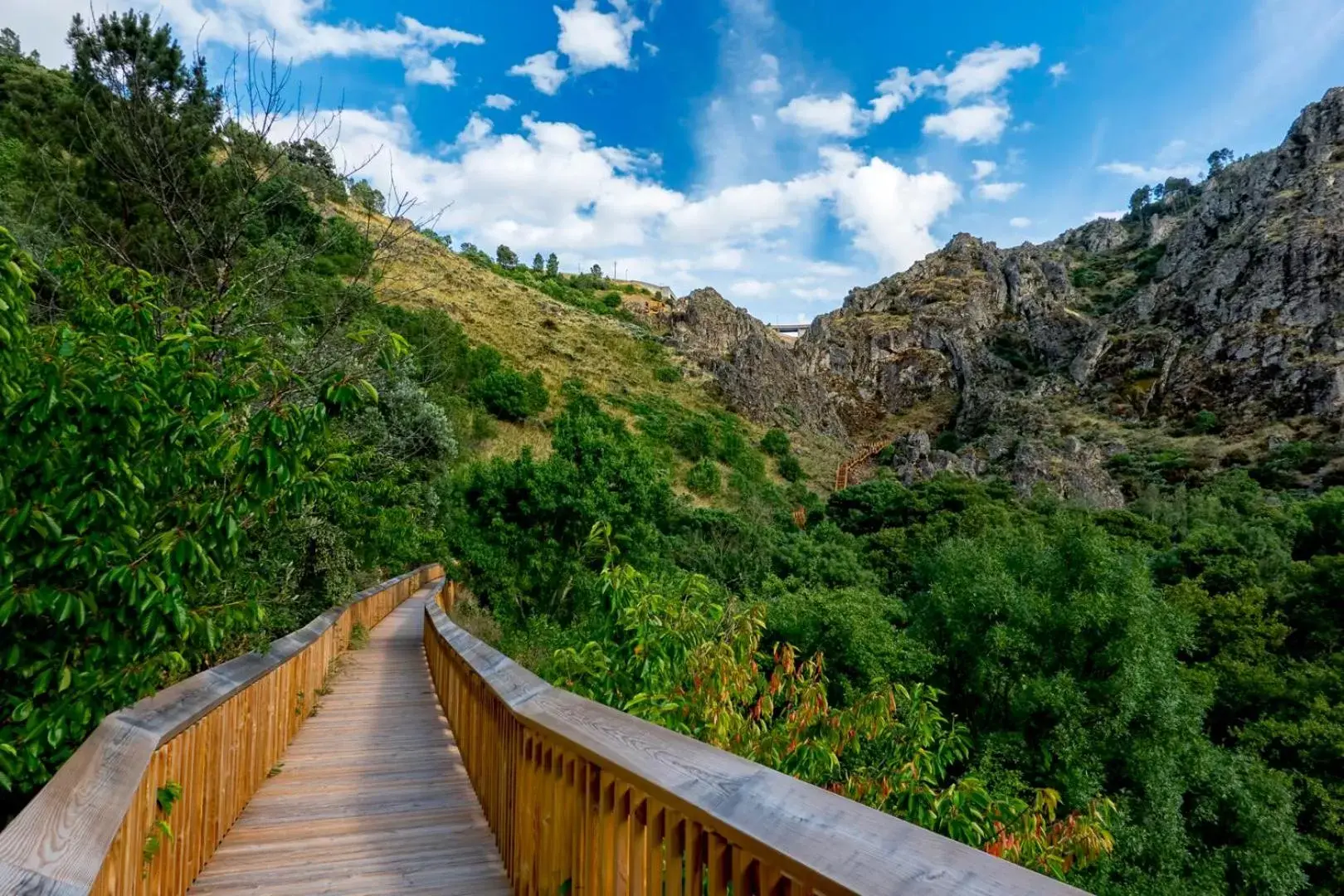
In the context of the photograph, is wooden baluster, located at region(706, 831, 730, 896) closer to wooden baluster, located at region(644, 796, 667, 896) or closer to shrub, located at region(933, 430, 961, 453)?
wooden baluster, located at region(644, 796, 667, 896)

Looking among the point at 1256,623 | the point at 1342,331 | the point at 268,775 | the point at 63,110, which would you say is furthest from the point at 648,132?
the point at 1342,331

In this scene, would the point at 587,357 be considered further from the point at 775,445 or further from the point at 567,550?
the point at 567,550

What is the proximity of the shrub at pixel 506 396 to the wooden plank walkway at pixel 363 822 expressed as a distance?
31019mm

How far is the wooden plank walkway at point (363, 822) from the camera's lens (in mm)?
3086

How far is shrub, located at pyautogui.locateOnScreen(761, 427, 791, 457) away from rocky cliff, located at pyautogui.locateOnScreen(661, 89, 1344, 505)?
525cm

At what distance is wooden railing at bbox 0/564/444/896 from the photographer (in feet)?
5.12

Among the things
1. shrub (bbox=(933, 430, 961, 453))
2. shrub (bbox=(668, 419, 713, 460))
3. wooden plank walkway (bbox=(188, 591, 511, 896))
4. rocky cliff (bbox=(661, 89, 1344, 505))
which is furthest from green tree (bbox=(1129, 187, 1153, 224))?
wooden plank walkway (bbox=(188, 591, 511, 896))

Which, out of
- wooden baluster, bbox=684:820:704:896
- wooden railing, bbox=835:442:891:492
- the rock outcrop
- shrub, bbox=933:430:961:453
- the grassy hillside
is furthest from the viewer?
shrub, bbox=933:430:961:453

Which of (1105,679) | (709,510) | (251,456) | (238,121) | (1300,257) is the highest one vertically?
(1300,257)

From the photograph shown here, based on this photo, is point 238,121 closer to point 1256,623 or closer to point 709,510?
point 709,510

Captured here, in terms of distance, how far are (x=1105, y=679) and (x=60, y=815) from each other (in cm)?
2020

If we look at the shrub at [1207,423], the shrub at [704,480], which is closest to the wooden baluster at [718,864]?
the shrub at [704,480]

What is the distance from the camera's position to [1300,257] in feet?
182

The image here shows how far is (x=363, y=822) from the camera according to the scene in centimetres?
385
